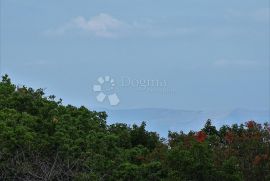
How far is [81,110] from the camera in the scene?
16609mm

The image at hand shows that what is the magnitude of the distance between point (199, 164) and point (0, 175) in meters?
4.29

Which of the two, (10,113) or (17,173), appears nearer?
(17,173)

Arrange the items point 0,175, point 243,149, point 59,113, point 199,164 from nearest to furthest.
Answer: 1. point 199,164
2. point 0,175
3. point 243,149
4. point 59,113

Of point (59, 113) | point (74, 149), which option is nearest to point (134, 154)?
point (74, 149)

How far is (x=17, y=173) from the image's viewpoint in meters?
13.7

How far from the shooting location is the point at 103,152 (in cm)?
1423

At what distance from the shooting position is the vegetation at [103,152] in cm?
1316

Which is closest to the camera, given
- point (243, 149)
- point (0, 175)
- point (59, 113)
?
point (0, 175)

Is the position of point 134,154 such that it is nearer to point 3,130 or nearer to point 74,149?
point 74,149

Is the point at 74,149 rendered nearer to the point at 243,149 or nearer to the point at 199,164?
the point at 199,164

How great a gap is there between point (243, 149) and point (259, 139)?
46cm

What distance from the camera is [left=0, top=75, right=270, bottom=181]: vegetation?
43.2 feet

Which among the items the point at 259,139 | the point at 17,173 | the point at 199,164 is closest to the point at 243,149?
the point at 259,139

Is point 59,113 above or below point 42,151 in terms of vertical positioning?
above
